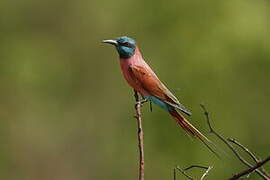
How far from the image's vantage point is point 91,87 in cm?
1122

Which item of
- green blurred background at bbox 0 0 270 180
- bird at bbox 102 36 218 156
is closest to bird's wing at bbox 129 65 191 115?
bird at bbox 102 36 218 156

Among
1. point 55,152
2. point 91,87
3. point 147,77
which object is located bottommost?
point 147,77

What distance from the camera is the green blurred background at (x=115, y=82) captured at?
9.75 meters

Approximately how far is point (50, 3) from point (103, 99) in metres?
1.41

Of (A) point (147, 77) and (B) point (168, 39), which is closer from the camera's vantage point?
(A) point (147, 77)

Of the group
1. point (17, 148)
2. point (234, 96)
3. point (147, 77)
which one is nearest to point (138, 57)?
point (147, 77)

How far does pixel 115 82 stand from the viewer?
429 inches

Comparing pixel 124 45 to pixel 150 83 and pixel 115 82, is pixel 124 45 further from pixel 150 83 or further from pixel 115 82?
pixel 115 82

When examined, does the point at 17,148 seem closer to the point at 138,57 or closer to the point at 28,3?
the point at 28,3

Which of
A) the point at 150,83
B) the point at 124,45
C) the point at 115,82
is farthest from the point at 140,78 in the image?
the point at 115,82

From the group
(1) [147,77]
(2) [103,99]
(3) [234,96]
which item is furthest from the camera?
(2) [103,99]

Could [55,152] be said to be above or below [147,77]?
above

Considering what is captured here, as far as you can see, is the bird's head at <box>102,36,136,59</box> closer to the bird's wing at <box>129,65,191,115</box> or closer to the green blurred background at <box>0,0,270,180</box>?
the bird's wing at <box>129,65,191,115</box>

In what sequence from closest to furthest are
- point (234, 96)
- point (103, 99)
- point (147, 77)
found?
point (147, 77), point (234, 96), point (103, 99)
